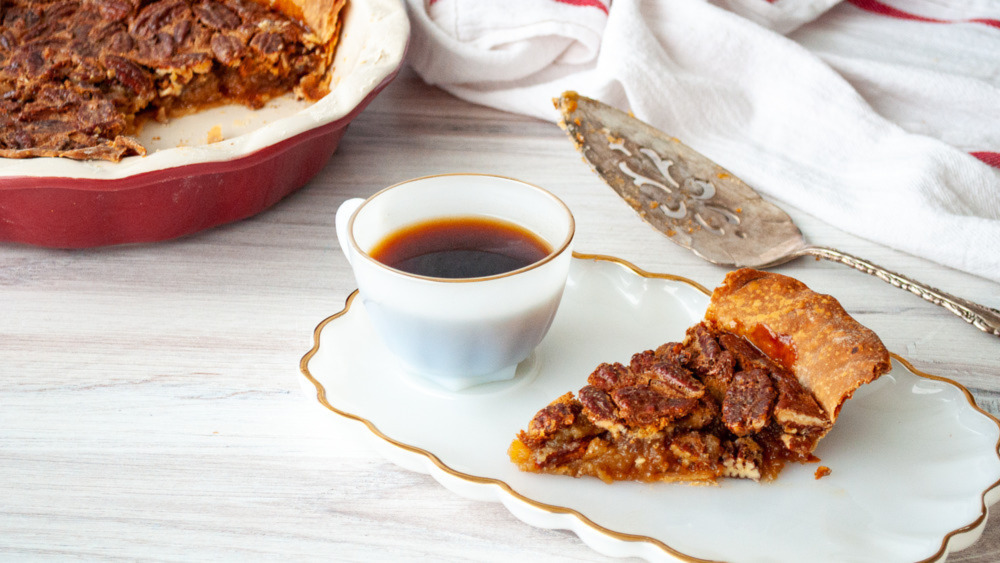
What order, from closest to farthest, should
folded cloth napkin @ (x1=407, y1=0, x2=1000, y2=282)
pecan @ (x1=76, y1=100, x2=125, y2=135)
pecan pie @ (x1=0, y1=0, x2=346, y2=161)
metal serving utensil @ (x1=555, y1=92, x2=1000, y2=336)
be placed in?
metal serving utensil @ (x1=555, y1=92, x2=1000, y2=336) < folded cloth napkin @ (x1=407, y1=0, x2=1000, y2=282) < pecan @ (x1=76, y1=100, x2=125, y2=135) < pecan pie @ (x1=0, y1=0, x2=346, y2=161)

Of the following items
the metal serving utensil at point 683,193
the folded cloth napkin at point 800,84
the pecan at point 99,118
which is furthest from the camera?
the pecan at point 99,118

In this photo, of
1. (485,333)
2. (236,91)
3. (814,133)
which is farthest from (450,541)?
(236,91)

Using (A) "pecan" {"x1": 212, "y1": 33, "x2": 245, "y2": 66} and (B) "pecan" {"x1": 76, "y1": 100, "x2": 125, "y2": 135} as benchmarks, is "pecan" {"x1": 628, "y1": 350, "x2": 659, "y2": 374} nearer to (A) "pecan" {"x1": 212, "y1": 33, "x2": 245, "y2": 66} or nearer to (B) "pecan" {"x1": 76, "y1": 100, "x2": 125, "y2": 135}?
(B) "pecan" {"x1": 76, "y1": 100, "x2": 125, "y2": 135}

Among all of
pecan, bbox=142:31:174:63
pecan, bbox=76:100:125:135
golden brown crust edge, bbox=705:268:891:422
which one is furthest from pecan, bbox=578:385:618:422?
pecan, bbox=142:31:174:63

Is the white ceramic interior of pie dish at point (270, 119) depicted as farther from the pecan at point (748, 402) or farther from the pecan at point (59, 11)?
the pecan at point (748, 402)

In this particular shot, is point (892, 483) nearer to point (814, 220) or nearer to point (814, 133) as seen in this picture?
point (814, 220)

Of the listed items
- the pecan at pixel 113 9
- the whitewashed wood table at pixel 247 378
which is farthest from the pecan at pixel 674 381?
the pecan at pixel 113 9
